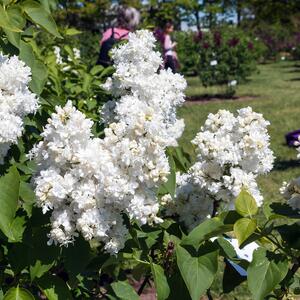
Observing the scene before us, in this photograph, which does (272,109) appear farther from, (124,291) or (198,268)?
(198,268)

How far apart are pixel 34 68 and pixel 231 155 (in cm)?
61

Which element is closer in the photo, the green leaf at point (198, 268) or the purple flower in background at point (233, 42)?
the green leaf at point (198, 268)

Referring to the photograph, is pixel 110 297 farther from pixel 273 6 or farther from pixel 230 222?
pixel 273 6

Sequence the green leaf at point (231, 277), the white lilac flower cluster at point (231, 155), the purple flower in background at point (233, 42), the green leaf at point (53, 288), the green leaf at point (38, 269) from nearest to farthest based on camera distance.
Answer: the green leaf at point (38, 269), the green leaf at point (53, 288), the white lilac flower cluster at point (231, 155), the green leaf at point (231, 277), the purple flower in background at point (233, 42)

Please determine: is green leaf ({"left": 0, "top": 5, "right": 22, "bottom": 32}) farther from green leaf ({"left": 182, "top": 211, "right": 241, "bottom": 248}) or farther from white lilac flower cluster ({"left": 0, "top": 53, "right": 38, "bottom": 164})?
green leaf ({"left": 182, "top": 211, "right": 241, "bottom": 248})

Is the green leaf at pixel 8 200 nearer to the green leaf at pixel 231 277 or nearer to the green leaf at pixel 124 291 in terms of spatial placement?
the green leaf at pixel 124 291

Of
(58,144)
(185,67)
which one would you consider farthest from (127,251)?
(185,67)

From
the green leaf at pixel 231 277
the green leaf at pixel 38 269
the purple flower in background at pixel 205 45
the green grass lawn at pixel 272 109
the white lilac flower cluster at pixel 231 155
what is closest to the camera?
the green leaf at pixel 38 269

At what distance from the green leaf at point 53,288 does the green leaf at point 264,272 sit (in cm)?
49

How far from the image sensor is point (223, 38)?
1723cm

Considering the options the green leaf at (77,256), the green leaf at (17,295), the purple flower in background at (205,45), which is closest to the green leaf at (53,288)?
the green leaf at (17,295)

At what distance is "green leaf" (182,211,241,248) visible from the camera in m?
1.41

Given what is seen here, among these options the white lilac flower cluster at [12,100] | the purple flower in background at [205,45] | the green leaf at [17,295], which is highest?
the white lilac flower cluster at [12,100]

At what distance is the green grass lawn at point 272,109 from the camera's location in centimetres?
721
